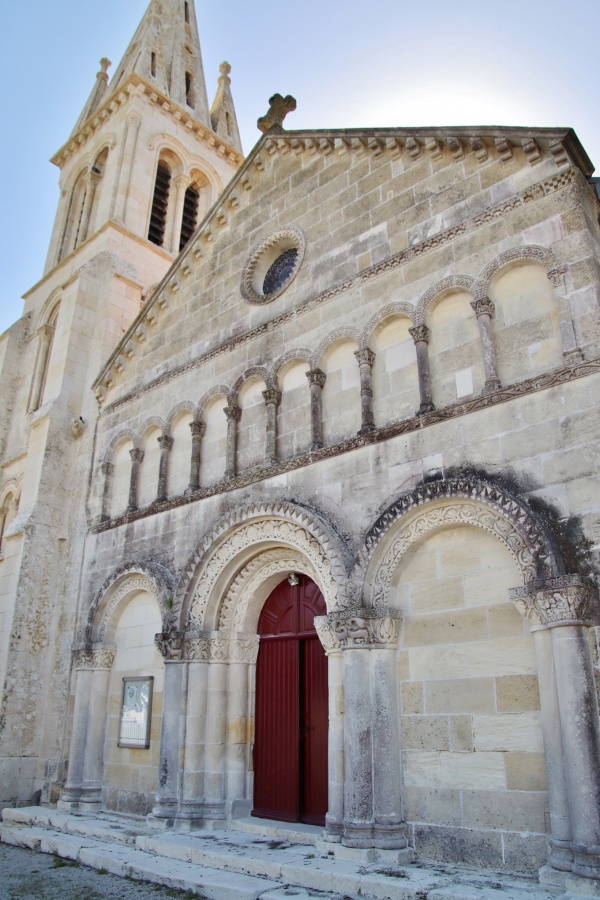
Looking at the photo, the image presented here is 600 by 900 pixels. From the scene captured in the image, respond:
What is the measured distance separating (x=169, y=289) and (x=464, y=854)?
35.9 feet

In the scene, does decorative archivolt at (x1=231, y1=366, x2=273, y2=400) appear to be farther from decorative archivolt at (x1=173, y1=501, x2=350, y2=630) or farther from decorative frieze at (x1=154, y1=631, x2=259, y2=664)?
decorative frieze at (x1=154, y1=631, x2=259, y2=664)

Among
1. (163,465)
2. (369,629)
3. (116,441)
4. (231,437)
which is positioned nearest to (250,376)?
(231,437)

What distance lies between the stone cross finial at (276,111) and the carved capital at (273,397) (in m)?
5.57

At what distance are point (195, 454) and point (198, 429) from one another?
455 millimetres

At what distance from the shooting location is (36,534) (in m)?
13.6

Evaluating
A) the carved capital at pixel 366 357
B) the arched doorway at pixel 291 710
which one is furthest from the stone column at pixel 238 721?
the carved capital at pixel 366 357

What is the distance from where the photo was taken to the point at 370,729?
7.64 m

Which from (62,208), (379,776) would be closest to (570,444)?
(379,776)

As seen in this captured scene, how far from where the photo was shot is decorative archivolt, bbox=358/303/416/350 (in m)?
9.08

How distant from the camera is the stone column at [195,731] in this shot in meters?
9.49

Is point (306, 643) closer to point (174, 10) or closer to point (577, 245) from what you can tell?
point (577, 245)

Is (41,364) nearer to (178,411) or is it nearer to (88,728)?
(178,411)

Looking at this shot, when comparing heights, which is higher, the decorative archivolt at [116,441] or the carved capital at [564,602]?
the decorative archivolt at [116,441]

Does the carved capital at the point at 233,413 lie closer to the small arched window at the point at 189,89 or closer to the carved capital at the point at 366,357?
the carved capital at the point at 366,357
